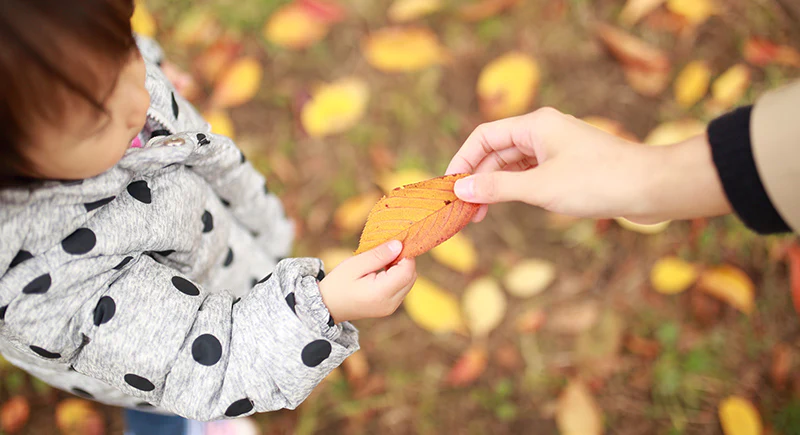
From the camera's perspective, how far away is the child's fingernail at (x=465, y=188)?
828 mm

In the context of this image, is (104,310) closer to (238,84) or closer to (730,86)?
(238,84)

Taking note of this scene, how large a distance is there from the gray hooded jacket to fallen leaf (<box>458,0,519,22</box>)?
1.00m

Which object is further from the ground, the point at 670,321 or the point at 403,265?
the point at 403,265

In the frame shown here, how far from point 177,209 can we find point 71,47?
12.6 inches

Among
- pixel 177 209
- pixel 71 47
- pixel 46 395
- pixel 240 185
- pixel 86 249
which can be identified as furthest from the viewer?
pixel 46 395

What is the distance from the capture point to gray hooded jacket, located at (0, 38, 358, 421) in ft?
2.41

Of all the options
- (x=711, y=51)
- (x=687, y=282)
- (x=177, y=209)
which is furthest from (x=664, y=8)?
(x=177, y=209)

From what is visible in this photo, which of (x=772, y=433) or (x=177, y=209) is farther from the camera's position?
(x=772, y=433)

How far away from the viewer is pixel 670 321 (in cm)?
142

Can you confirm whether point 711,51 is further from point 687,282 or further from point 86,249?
point 86,249

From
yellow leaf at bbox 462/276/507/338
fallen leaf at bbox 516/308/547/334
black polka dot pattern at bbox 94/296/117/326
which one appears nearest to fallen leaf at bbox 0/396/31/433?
black polka dot pattern at bbox 94/296/117/326

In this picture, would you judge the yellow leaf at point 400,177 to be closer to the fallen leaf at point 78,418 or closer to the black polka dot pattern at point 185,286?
the black polka dot pattern at point 185,286

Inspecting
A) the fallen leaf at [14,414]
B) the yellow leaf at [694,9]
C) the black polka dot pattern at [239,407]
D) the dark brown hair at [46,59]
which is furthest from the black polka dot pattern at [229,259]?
the yellow leaf at [694,9]

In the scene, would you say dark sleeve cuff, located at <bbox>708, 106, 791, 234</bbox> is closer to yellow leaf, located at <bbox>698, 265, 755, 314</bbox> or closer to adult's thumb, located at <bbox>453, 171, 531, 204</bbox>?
adult's thumb, located at <bbox>453, 171, 531, 204</bbox>
